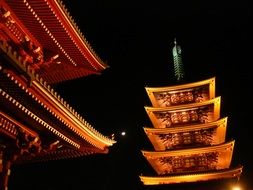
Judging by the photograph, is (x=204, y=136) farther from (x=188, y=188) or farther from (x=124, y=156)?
(x=124, y=156)

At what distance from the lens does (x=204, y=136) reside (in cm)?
2389

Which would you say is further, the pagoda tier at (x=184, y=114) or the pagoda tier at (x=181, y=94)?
the pagoda tier at (x=181, y=94)

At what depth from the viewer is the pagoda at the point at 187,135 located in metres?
22.5

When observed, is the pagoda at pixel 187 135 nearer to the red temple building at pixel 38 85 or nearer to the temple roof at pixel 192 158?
the temple roof at pixel 192 158

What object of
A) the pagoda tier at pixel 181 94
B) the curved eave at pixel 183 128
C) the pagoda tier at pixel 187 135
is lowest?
the pagoda tier at pixel 187 135

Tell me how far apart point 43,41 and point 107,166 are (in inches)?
1002

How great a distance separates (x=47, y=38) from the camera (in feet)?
33.4

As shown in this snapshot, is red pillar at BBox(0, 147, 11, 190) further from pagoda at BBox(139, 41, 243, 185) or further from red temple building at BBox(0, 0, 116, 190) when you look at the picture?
pagoda at BBox(139, 41, 243, 185)

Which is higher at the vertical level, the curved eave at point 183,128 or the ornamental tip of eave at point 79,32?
the ornamental tip of eave at point 79,32

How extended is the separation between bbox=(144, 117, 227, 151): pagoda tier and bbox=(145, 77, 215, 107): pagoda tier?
2.46 m

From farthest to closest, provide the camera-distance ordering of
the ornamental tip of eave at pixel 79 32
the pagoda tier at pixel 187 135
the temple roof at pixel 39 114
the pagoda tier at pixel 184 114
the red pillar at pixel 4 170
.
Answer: the pagoda tier at pixel 184 114, the pagoda tier at pixel 187 135, the ornamental tip of eave at pixel 79 32, the red pillar at pixel 4 170, the temple roof at pixel 39 114

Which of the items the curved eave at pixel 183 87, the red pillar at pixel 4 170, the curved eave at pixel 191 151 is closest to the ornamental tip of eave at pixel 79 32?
the red pillar at pixel 4 170

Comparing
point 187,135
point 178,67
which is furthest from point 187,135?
point 178,67

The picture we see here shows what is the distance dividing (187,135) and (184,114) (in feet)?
5.38
